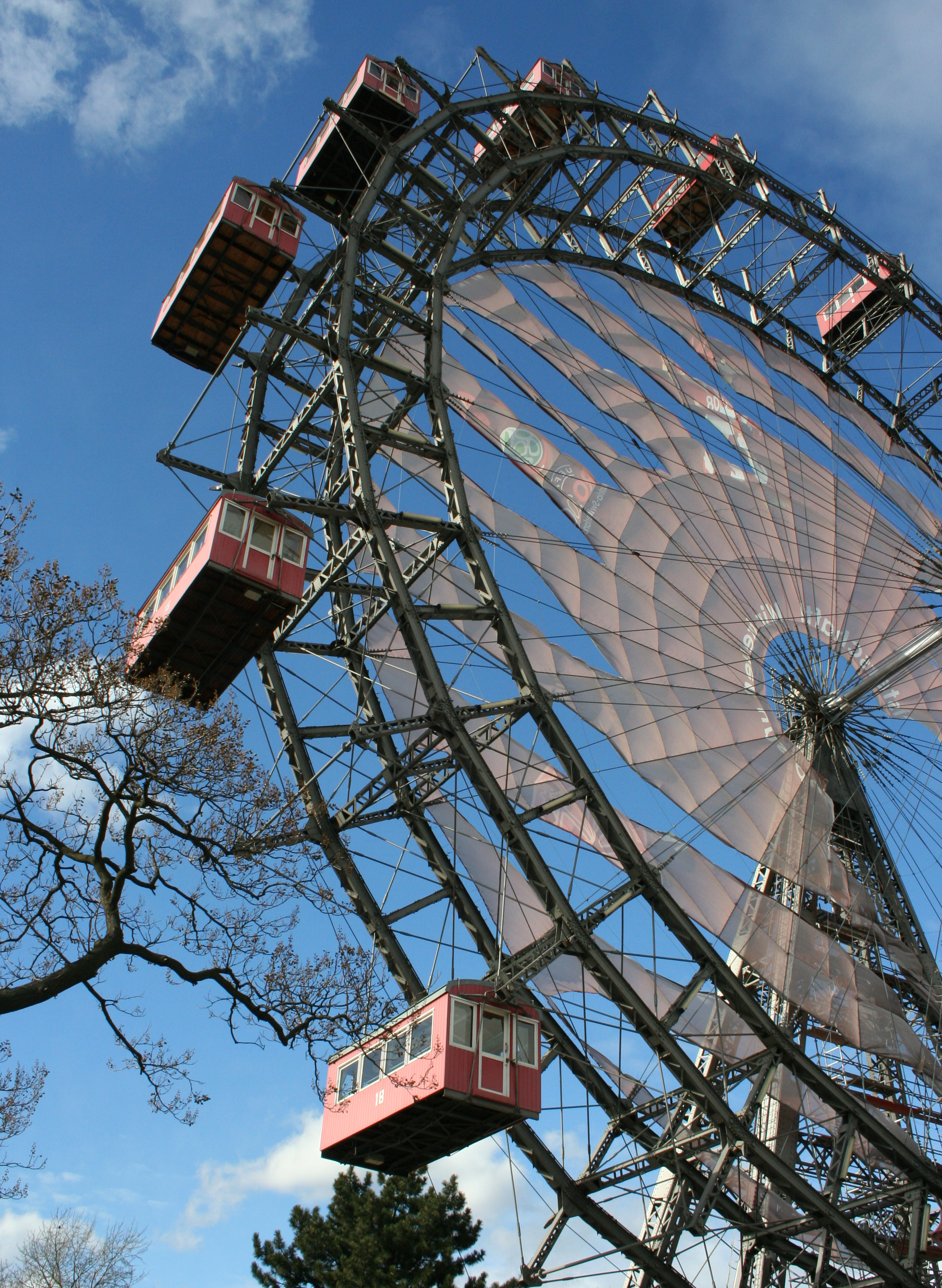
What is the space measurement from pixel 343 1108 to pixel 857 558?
21112mm

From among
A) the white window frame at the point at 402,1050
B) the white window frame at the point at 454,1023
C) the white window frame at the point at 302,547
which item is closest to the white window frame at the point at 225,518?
the white window frame at the point at 302,547

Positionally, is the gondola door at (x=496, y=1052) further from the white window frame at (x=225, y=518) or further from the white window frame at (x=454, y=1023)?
the white window frame at (x=225, y=518)

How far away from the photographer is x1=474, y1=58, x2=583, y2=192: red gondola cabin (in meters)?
28.3

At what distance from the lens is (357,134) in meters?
26.5

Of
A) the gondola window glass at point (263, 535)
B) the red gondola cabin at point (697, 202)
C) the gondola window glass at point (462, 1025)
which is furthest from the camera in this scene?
the red gondola cabin at point (697, 202)

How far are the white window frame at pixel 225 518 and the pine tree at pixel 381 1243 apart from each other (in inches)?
700

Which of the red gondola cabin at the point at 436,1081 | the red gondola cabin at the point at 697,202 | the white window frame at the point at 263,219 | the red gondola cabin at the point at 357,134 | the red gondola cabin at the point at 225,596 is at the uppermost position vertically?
the red gondola cabin at the point at 697,202

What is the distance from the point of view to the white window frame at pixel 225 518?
2064 centimetres

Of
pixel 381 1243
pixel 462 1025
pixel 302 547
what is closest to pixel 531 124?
pixel 302 547

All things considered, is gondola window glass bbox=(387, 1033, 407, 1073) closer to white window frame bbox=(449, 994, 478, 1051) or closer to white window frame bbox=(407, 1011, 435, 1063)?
white window frame bbox=(407, 1011, 435, 1063)

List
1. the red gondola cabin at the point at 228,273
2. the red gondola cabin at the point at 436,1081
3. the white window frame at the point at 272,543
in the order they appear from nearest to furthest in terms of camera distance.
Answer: the red gondola cabin at the point at 436,1081, the white window frame at the point at 272,543, the red gondola cabin at the point at 228,273

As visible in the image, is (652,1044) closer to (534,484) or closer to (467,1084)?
(467,1084)

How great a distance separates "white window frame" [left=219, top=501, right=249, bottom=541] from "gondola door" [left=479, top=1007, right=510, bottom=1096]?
30.4ft

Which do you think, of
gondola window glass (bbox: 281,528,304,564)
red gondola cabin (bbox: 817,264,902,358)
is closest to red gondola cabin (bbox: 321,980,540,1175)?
gondola window glass (bbox: 281,528,304,564)
